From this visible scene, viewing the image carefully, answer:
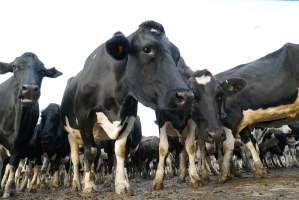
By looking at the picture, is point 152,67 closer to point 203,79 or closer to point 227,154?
point 203,79

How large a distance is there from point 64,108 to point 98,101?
2.62m

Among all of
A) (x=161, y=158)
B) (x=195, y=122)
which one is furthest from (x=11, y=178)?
(x=195, y=122)

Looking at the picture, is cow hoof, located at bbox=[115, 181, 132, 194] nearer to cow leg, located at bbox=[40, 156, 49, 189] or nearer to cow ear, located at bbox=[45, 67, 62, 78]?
cow ear, located at bbox=[45, 67, 62, 78]

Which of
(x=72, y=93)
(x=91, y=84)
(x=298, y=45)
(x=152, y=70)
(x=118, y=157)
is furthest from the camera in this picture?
(x=298, y=45)

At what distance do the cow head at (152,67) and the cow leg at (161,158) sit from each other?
1834mm

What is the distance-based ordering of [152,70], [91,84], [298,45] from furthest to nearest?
[298,45], [91,84], [152,70]

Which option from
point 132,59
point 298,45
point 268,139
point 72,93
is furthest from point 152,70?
point 268,139

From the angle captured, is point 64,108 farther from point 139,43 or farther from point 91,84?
point 139,43

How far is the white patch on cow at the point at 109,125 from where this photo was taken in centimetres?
727

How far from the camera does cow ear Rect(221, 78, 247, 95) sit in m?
9.29

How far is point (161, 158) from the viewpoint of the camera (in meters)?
8.29

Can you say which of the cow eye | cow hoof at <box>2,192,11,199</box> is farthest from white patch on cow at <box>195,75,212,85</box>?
cow hoof at <box>2,192,11,199</box>

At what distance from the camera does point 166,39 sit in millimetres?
6816

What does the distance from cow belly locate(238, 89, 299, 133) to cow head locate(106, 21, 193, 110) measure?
3465 mm
